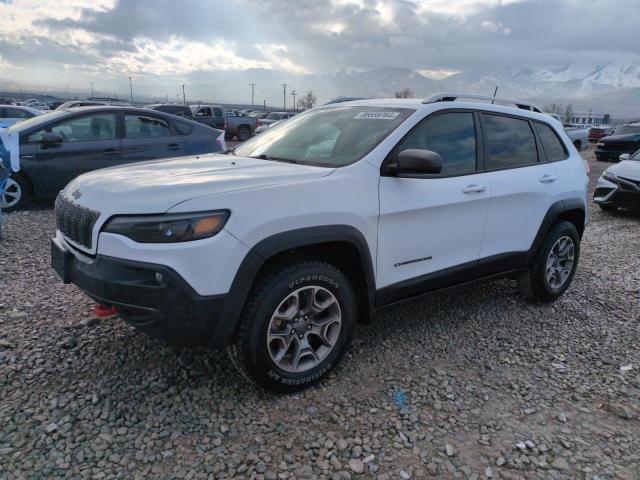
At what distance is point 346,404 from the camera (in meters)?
2.82

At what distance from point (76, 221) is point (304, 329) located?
4.62 ft

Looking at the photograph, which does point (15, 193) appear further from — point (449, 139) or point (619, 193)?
point (619, 193)

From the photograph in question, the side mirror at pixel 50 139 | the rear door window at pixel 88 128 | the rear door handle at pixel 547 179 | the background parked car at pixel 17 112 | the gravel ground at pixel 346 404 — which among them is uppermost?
the background parked car at pixel 17 112

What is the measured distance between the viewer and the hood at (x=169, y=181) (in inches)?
96.6

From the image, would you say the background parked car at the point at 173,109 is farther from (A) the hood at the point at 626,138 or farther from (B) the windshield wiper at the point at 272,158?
(B) the windshield wiper at the point at 272,158

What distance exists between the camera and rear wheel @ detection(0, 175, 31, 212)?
683cm

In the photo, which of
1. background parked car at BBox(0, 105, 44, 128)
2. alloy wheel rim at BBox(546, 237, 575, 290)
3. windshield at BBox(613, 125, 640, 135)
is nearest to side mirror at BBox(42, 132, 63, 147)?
alloy wheel rim at BBox(546, 237, 575, 290)

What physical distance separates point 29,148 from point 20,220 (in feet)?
3.43

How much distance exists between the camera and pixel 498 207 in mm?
3709

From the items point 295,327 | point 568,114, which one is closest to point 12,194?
point 295,327

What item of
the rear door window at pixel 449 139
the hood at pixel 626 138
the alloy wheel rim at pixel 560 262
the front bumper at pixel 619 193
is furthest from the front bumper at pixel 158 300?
the hood at pixel 626 138

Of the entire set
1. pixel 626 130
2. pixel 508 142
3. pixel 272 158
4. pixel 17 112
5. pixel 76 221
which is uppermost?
pixel 626 130

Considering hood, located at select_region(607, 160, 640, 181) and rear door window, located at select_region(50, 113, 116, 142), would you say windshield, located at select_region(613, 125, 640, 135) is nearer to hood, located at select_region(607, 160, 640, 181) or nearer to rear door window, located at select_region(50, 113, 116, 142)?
hood, located at select_region(607, 160, 640, 181)

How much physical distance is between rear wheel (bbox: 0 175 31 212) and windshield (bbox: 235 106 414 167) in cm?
452
